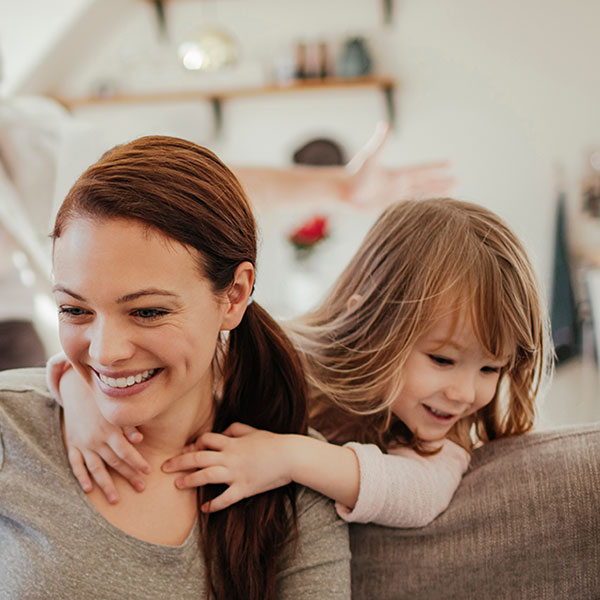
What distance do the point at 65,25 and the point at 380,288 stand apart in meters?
3.22

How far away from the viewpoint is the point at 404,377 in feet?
3.63

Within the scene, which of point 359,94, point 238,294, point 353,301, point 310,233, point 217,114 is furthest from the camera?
point 217,114

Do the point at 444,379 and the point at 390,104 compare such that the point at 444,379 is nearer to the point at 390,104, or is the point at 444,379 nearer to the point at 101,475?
the point at 101,475

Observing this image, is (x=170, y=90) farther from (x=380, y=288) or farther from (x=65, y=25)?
(x=380, y=288)

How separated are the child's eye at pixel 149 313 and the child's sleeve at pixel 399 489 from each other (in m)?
0.38

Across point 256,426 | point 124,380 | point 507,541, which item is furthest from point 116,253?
point 507,541

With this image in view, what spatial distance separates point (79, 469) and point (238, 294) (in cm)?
31

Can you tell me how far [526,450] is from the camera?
1112mm

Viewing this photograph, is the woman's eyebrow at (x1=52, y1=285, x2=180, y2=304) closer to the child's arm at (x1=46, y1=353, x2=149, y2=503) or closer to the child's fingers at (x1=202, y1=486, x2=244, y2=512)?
the child's arm at (x1=46, y1=353, x2=149, y2=503)

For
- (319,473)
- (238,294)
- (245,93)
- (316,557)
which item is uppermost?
(238,294)

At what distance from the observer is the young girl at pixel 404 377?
3.29 feet

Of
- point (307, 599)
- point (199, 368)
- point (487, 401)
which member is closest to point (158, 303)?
point (199, 368)

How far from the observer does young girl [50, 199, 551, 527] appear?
39.4 inches

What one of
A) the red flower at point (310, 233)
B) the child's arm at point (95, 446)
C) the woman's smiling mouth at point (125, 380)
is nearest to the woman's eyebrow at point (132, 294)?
the woman's smiling mouth at point (125, 380)
